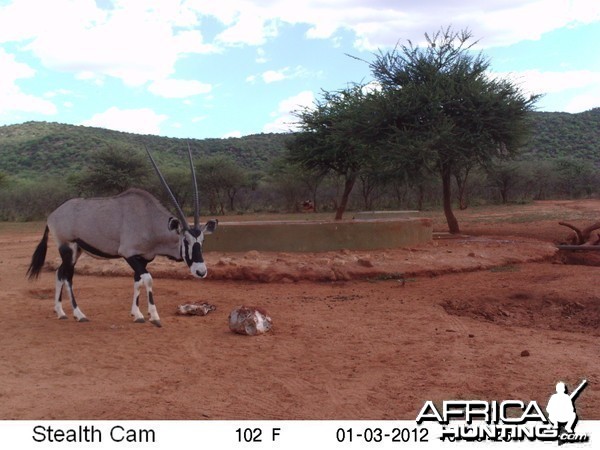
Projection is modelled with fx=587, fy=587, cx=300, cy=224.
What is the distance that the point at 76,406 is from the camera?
14.4 ft

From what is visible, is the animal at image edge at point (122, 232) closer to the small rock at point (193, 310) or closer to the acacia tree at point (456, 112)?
the small rock at point (193, 310)

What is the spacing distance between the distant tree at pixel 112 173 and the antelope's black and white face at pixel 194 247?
84.0 ft

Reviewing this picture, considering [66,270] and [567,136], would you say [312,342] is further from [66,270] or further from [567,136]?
[567,136]

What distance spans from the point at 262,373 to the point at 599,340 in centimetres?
371

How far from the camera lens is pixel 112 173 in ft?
103

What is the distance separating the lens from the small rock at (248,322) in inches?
265

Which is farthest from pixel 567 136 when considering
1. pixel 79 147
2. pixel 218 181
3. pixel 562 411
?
pixel 562 411

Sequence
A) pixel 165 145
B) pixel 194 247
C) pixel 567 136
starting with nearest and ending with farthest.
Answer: pixel 194 247, pixel 567 136, pixel 165 145

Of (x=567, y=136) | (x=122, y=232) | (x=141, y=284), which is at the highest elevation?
(x=567, y=136)

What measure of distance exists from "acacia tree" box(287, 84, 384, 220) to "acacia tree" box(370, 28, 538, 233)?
1124 mm

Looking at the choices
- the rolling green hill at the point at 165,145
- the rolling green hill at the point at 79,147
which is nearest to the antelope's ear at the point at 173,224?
the rolling green hill at the point at 79,147

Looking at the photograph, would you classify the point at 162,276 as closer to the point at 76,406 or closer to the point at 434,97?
the point at 76,406

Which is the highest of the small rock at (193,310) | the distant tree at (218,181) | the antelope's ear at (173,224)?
the distant tree at (218,181)

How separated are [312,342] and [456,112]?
487 inches
